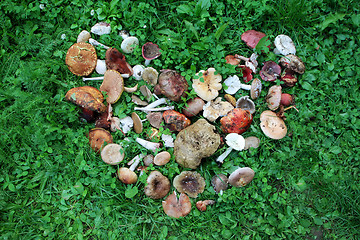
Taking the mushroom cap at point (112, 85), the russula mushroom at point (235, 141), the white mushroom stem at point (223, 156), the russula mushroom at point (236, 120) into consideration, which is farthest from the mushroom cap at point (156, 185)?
the mushroom cap at point (112, 85)

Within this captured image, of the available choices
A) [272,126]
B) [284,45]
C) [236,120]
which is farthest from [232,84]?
[284,45]

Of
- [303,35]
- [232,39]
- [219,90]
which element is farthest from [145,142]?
[303,35]

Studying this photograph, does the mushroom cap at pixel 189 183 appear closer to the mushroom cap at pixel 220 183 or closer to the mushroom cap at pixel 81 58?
the mushroom cap at pixel 220 183

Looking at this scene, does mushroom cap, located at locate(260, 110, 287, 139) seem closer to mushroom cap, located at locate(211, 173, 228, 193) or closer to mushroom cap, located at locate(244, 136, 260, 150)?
mushroom cap, located at locate(244, 136, 260, 150)

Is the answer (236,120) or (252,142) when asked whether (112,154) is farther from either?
(252,142)

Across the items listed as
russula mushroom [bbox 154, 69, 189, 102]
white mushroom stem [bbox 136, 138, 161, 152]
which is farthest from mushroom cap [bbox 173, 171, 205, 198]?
russula mushroom [bbox 154, 69, 189, 102]

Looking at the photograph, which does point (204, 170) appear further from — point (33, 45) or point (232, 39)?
point (33, 45)
